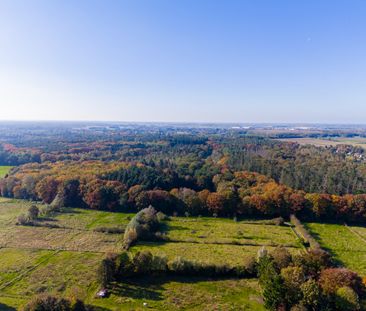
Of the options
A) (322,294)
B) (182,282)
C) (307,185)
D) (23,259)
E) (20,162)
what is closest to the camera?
→ (322,294)

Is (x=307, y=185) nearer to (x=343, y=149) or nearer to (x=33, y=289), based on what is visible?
(x=33, y=289)

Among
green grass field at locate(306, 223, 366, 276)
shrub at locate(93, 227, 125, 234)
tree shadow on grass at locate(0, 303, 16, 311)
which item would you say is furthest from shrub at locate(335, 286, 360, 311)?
shrub at locate(93, 227, 125, 234)

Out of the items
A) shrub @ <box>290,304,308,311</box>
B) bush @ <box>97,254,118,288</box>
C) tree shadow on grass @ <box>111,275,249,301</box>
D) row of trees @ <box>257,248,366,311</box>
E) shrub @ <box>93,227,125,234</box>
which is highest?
row of trees @ <box>257,248,366,311</box>

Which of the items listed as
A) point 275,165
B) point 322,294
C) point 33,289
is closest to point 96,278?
point 33,289

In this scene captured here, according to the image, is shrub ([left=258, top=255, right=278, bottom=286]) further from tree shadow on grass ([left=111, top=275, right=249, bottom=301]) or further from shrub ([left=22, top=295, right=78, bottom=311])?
shrub ([left=22, top=295, right=78, bottom=311])

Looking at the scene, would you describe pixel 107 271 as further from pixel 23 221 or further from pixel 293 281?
pixel 23 221

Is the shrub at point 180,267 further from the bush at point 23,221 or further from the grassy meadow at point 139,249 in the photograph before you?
the bush at point 23,221

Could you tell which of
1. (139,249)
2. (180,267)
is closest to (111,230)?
(139,249)
